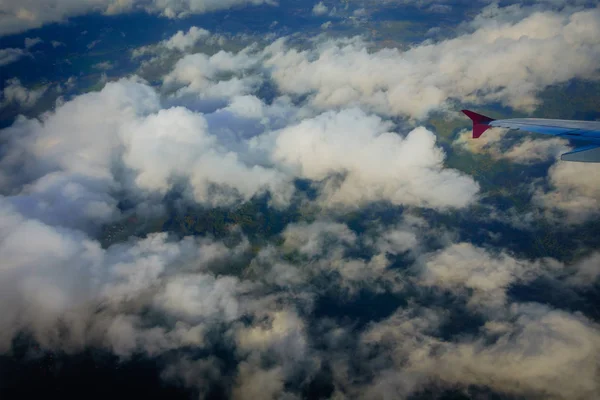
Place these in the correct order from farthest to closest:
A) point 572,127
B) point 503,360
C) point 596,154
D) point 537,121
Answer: point 503,360 → point 537,121 → point 572,127 → point 596,154

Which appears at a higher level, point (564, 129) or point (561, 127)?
point (564, 129)

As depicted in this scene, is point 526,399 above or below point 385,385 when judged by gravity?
below

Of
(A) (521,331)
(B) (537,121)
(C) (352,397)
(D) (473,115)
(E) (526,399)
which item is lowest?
(E) (526,399)

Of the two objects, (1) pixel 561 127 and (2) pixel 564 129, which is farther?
(1) pixel 561 127

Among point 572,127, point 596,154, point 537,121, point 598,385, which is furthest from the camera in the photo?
point 598,385

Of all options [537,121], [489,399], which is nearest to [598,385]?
[489,399]

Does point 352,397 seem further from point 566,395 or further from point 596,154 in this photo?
point 596,154

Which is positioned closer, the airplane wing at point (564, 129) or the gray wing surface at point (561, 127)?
the airplane wing at point (564, 129)

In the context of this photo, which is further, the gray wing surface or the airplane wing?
the gray wing surface
